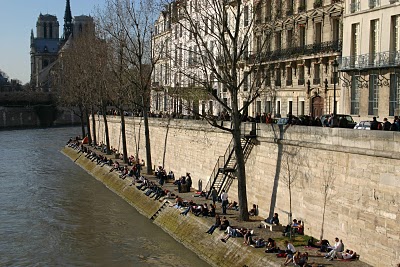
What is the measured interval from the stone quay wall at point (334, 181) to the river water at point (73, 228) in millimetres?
4839

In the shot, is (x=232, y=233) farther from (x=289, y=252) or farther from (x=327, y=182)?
(x=327, y=182)

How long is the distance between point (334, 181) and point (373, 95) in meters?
14.4

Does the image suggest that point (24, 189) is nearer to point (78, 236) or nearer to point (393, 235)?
point (78, 236)

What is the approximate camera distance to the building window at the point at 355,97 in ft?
119

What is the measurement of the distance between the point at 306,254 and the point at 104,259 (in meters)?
9.89

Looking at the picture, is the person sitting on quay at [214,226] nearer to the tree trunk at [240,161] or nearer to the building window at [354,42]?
the tree trunk at [240,161]

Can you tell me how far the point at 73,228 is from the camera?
3186 cm

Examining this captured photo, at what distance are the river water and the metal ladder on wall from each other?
13.8 ft

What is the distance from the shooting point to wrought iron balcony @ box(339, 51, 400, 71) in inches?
1266

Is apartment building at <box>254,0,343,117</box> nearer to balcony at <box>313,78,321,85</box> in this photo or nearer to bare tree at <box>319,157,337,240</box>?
balcony at <box>313,78,321,85</box>

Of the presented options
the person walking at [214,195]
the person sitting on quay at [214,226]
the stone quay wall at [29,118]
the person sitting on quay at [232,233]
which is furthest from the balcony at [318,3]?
the stone quay wall at [29,118]

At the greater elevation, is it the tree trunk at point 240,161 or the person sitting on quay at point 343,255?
the tree trunk at point 240,161

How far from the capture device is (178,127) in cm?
4094

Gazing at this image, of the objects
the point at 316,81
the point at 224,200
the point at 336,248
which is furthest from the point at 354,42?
the point at 336,248
